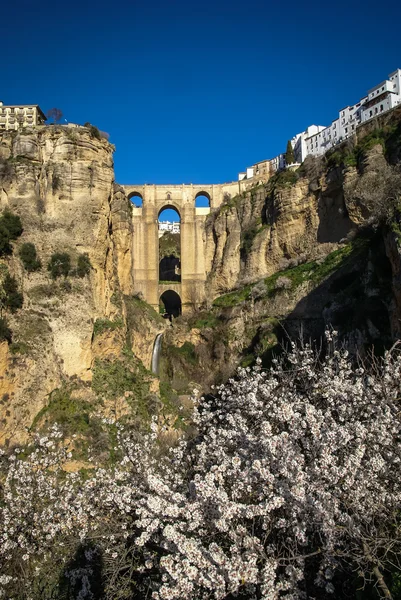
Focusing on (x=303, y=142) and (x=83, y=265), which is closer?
(x=83, y=265)

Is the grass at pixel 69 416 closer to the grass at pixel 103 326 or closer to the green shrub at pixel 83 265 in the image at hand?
the grass at pixel 103 326

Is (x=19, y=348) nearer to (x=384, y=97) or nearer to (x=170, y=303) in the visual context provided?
(x=170, y=303)

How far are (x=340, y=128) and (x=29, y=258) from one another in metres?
40.9

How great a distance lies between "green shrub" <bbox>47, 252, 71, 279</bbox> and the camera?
74.7ft

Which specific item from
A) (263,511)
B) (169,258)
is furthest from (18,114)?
(263,511)

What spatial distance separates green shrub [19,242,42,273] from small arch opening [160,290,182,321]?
2967 centimetres

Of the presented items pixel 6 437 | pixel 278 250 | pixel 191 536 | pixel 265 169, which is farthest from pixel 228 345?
pixel 191 536

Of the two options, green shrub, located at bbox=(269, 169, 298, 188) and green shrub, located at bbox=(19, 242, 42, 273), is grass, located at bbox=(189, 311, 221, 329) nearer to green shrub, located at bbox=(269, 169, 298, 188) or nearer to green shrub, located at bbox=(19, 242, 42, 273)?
green shrub, located at bbox=(269, 169, 298, 188)

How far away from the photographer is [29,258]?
22.3 meters

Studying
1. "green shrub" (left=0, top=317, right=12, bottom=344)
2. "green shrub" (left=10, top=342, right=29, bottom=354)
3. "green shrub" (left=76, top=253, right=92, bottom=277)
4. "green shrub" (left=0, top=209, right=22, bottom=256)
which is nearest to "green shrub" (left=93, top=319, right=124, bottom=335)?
"green shrub" (left=76, top=253, right=92, bottom=277)

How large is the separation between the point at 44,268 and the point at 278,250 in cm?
2431

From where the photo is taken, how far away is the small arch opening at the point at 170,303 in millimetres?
52594

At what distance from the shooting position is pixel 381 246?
1992cm

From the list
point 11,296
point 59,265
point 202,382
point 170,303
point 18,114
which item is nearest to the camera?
point 11,296
